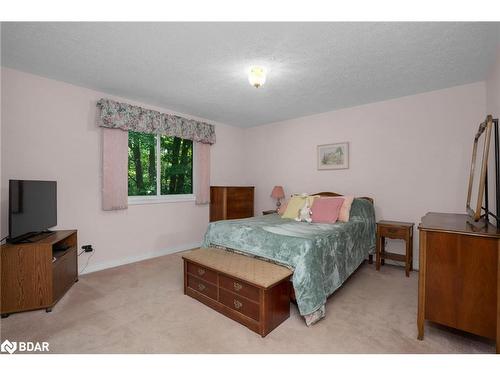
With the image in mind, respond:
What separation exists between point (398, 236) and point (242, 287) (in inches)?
87.0

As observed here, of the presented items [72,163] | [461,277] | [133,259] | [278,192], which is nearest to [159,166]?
[72,163]

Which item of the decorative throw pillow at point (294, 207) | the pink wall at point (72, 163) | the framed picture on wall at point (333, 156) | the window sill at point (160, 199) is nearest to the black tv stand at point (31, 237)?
the pink wall at point (72, 163)

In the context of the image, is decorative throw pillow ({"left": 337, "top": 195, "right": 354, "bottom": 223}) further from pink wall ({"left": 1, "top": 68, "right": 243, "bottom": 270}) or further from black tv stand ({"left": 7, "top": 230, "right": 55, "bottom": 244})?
black tv stand ({"left": 7, "top": 230, "right": 55, "bottom": 244})

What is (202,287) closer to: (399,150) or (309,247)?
(309,247)

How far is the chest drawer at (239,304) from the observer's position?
73.3 inches

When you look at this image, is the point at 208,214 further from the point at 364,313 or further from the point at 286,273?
the point at 364,313

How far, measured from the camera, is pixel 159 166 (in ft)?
12.7

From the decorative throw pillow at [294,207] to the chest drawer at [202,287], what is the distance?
158cm

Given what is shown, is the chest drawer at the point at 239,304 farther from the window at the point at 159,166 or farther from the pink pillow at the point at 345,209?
the window at the point at 159,166

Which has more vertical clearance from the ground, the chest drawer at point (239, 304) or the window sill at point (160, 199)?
the window sill at point (160, 199)

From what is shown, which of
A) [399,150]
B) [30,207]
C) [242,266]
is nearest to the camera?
[242,266]

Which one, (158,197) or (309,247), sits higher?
(158,197)

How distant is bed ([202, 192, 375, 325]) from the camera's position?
1.94 metres
